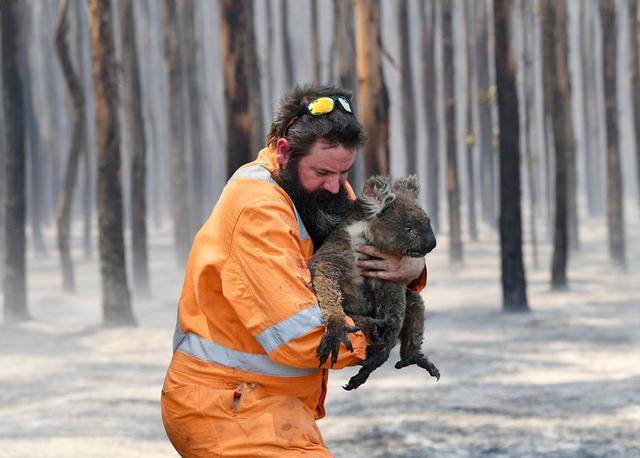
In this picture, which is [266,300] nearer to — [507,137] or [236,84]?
[236,84]

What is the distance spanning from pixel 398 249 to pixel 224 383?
1.91 feet

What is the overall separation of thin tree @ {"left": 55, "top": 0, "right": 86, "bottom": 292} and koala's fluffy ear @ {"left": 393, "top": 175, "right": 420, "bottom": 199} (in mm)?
A: 12279

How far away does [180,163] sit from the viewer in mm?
20719

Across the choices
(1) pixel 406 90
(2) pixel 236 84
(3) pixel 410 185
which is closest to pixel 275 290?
(3) pixel 410 185

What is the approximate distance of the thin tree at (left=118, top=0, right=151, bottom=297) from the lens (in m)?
17.1

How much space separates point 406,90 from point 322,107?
71.5 ft

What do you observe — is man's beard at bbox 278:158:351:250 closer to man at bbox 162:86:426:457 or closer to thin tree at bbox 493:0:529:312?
man at bbox 162:86:426:457

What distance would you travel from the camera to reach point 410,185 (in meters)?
3.21

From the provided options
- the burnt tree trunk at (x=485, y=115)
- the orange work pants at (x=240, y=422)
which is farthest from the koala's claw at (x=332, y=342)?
the burnt tree trunk at (x=485, y=115)

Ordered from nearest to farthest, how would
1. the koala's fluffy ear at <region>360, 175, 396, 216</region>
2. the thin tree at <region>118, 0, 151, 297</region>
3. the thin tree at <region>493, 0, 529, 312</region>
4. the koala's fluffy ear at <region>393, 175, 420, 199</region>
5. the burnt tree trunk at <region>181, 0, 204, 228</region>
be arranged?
1. the koala's fluffy ear at <region>360, 175, 396, 216</region>
2. the koala's fluffy ear at <region>393, 175, 420, 199</region>
3. the thin tree at <region>493, 0, 529, 312</region>
4. the thin tree at <region>118, 0, 151, 297</region>
5. the burnt tree trunk at <region>181, 0, 204, 228</region>

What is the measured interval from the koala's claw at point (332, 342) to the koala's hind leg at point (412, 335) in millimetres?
411

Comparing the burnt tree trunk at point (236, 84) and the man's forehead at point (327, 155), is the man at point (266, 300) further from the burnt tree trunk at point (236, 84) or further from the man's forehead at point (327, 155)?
the burnt tree trunk at point (236, 84)

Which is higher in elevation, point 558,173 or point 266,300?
point 266,300

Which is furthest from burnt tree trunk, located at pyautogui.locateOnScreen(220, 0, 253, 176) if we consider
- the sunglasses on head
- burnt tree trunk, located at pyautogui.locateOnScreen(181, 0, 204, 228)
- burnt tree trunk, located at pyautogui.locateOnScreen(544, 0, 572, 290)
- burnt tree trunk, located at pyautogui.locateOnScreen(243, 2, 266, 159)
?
burnt tree trunk, located at pyautogui.locateOnScreen(181, 0, 204, 228)
